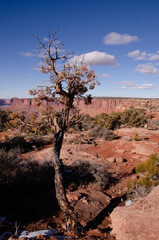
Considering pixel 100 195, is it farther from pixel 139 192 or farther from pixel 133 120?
pixel 133 120

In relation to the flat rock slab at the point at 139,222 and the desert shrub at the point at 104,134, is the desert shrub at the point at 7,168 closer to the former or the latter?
the flat rock slab at the point at 139,222

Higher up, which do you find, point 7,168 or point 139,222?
point 139,222

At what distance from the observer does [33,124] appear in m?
4.21

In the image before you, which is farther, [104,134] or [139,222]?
[104,134]

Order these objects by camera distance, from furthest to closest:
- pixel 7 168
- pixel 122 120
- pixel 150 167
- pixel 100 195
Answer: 1. pixel 122 120
2. pixel 150 167
3. pixel 7 168
4. pixel 100 195

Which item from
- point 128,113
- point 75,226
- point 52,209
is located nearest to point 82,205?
point 52,209

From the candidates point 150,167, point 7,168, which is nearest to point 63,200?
point 7,168

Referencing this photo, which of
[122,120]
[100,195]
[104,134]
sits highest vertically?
[122,120]

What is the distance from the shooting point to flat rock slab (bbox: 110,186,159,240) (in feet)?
8.45

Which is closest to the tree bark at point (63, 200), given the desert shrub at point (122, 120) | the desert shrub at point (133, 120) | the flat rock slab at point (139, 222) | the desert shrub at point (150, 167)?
the flat rock slab at point (139, 222)

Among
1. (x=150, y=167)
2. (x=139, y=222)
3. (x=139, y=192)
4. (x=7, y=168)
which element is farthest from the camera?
(x=150, y=167)

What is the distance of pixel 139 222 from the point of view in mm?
2828

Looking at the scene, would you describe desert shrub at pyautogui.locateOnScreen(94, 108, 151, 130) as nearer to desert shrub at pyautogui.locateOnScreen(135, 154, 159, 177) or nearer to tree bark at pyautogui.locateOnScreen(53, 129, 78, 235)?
desert shrub at pyautogui.locateOnScreen(135, 154, 159, 177)

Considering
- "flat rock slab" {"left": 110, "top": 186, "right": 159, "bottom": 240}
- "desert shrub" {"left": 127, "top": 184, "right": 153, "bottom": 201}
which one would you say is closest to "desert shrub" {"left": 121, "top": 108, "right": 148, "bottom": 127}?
"desert shrub" {"left": 127, "top": 184, "right": 153, "bottom": 201}
